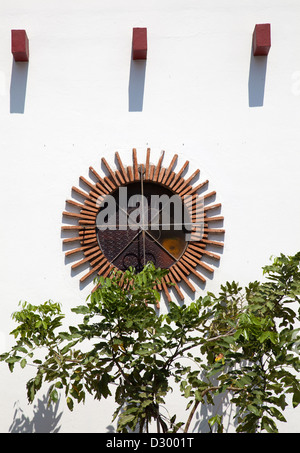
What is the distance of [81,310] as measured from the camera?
3.65 metres

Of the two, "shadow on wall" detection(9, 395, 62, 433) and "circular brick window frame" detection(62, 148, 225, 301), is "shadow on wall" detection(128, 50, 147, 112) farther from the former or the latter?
"shadow on wall" detection(9, 395, 62, 433)

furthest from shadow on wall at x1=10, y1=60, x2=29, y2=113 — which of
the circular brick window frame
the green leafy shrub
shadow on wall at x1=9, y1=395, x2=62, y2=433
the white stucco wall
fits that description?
shadow on wall at x1=9, y1=395, x2=62, y2=433

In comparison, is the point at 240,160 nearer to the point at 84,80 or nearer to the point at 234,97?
the point at 234,97

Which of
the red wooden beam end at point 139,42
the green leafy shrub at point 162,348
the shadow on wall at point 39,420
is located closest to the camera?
the green leafy shrub at point 162,348

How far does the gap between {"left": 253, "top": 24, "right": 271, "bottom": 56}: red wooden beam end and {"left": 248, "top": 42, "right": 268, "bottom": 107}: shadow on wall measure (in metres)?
0.09

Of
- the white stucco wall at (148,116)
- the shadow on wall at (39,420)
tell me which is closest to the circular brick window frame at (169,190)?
the white stucco wall at (148,116)

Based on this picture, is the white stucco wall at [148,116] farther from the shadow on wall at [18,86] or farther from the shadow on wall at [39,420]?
the shadow on wall at [39,420]

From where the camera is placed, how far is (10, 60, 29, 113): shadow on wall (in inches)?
185

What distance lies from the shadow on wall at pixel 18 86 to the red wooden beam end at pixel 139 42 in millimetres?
765

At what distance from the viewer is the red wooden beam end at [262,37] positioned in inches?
181

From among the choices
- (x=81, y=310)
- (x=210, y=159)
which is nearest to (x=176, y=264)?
(x=210, y=159)

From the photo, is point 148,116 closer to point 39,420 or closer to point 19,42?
point 19,42

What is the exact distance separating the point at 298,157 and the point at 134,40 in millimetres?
1380

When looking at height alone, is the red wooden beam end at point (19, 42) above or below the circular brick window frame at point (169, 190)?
above
